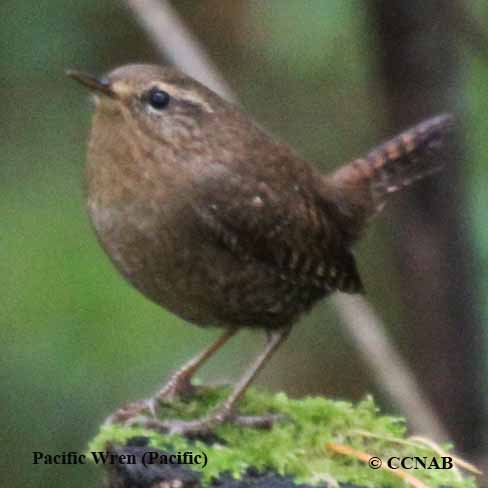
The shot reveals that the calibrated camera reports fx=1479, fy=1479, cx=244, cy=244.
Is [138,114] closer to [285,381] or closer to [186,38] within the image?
[186,38]

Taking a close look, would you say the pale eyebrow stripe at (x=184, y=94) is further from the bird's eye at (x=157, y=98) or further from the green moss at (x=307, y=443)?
the green moss at (x=307, y=443)

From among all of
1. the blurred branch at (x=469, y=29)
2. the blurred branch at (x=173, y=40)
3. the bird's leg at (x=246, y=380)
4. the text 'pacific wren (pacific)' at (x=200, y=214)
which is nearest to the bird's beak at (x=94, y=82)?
the text 'pacific wren (pacific)' at (x=200, y=214)

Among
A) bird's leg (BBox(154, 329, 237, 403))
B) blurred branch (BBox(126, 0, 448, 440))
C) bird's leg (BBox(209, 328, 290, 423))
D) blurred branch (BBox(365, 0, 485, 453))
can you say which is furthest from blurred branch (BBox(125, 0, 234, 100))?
bird's leg (BBox(154, 329, 237, 403))

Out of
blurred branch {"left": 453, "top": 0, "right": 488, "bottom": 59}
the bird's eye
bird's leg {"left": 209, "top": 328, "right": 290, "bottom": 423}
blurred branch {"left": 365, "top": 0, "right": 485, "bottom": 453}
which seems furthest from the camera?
blurred branch {"left": 365, "top": 0, "right": 485, "bottom": 453}

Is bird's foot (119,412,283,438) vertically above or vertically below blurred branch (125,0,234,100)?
below

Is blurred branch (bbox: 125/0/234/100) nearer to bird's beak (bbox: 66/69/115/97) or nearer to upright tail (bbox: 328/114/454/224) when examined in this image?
upright tail (bbox: 328/114/454/224)

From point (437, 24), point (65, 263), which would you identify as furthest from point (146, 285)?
point (65, 263)

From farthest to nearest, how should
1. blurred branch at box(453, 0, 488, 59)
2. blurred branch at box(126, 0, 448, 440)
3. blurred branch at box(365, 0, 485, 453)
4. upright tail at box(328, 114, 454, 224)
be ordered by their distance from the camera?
blurred branch at box(365, 0, 485, 453)
upright tail at box(328, 114, 454, 224)
blurred branch at box(126, 0, 448, 440)
blurred branch at box(453, 0, 488, 59)
